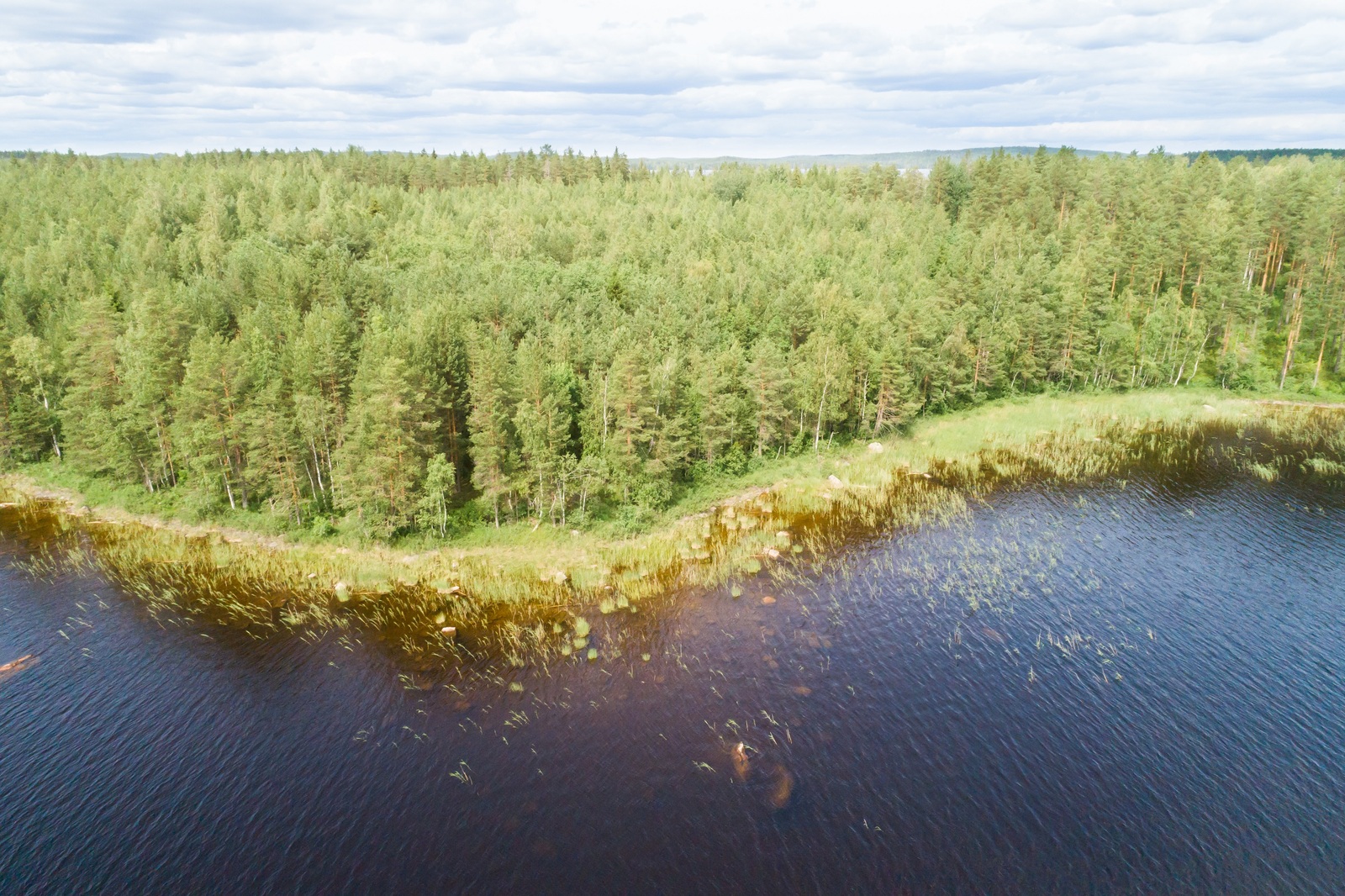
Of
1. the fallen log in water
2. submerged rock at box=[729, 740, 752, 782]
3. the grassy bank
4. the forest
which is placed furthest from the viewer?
the forest

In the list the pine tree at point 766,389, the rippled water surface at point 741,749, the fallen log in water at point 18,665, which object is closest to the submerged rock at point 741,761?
the rippled water surface at point 741,749

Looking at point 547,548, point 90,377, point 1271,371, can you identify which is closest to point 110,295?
point 90,377

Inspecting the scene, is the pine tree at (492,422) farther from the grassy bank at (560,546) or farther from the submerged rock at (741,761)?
the submerged rock at (741,761)

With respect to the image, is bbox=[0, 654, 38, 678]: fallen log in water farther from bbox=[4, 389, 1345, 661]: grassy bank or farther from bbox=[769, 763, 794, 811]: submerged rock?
bbox=[769, 763, 794, 811]: submerged rock

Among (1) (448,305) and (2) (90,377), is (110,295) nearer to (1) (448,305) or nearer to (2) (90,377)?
(2) (90,377)

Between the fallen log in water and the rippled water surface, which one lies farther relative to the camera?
the fallen log in water

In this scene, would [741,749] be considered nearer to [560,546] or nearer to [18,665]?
[560,546]

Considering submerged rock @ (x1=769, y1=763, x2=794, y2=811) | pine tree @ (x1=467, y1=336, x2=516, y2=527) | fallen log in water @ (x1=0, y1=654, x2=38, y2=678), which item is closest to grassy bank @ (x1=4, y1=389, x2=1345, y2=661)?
pine tree @ (x1=467, y1=336, x2=516, y2=527)
